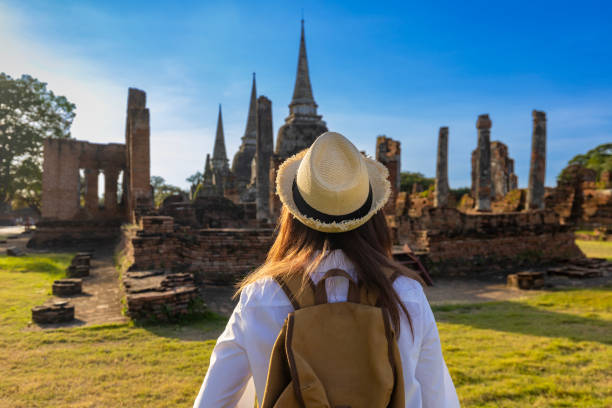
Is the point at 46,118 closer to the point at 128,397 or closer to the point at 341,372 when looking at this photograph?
the point at 128,397

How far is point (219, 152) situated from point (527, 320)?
37.0 metres

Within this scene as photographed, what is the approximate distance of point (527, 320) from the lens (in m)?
5.35

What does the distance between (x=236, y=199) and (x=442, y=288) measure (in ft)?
62.5

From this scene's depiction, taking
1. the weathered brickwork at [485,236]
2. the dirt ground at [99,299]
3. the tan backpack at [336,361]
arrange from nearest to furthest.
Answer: the tan backpack at [336,361]
the dirt ground at [99,299]
the weathered brickwork at [485,236]

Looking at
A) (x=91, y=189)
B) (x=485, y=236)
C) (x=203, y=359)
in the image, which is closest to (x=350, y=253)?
(x=203, y=359)

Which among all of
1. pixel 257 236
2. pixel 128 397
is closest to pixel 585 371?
pixel 128 397

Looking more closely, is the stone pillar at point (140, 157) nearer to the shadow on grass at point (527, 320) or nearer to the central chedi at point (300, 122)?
the central chedi at point (300, 122)

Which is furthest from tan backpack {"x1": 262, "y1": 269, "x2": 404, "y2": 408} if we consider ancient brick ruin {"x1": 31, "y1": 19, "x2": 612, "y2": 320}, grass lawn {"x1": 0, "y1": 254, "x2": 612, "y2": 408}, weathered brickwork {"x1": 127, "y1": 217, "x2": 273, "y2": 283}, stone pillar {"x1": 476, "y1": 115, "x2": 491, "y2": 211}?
stone pillar {"x1": 476, "y1": 115, "x2": 491, "y2": 211}

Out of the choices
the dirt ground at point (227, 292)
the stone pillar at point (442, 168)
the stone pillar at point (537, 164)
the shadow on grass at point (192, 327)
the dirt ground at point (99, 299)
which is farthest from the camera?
the stone pillar at point (442, 168)

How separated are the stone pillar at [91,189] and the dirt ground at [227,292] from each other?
30.0ft

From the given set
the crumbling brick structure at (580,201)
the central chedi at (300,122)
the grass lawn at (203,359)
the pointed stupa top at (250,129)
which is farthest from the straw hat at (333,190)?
the pointed stupa top at (250,129)

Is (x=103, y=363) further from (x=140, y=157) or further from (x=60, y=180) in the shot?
(x=60, y=180)

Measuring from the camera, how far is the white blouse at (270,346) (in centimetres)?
119

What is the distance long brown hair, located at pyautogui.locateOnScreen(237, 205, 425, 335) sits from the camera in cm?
120
